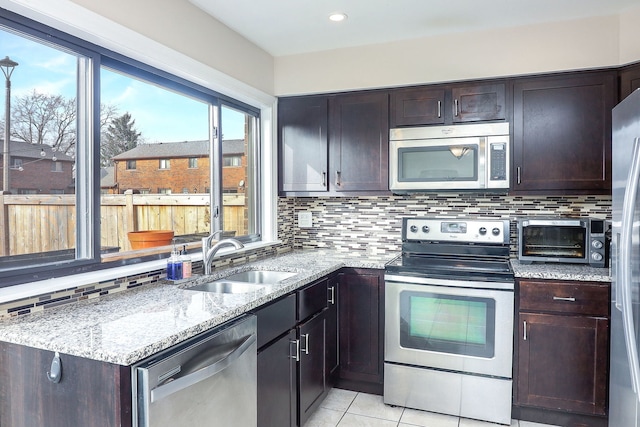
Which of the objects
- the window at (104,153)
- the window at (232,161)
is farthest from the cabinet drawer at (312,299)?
the window at (232,161)

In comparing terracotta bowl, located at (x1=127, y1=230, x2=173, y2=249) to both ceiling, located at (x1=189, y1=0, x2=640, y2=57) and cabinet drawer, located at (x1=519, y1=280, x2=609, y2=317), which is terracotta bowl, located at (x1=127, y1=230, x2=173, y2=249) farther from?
cabinet drawer, located at (x1=519, y1=280, x2=609, y2=317)

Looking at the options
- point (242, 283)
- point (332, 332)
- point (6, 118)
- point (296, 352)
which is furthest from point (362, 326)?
point (6, 118)

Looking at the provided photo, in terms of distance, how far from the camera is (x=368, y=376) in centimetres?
291

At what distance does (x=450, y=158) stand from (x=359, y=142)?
0.67m

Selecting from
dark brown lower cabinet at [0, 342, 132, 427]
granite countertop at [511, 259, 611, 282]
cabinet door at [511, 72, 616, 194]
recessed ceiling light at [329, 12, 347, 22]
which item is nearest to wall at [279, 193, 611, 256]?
cabinet door at [511, 72, 616, 194]

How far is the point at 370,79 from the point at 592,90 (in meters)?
1.43

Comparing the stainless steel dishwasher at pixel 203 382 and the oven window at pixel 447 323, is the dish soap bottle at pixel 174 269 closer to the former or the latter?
the stainless steel dishwasher at pixel 203 382

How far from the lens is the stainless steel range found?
253 centimetres

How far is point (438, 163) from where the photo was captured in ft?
9.64

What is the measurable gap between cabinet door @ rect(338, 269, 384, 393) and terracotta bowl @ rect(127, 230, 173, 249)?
1.16m

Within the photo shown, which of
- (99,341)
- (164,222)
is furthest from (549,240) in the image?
(99,341)

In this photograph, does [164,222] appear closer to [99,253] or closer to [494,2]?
[99,253]

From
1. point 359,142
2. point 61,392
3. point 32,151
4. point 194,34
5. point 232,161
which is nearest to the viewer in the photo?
point 61,392

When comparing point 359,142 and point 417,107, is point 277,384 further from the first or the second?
point 417,107
